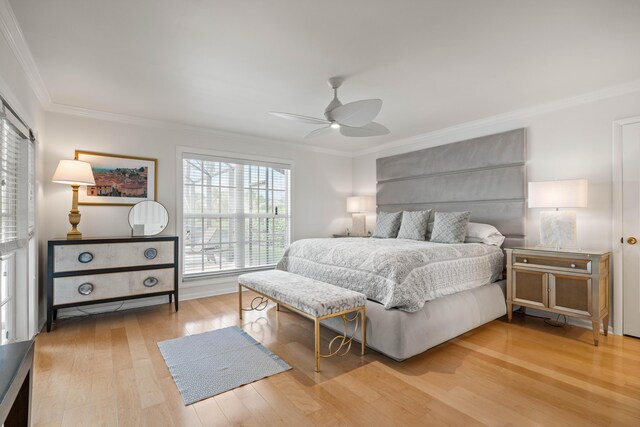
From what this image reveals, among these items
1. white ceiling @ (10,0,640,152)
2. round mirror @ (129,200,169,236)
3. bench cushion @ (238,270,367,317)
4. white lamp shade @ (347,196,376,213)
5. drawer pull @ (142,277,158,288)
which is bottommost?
drawer pull @ (142,277,158,288)

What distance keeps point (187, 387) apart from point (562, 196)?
11.6 ft

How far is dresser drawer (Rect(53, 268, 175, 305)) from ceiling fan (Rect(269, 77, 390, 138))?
235 cm

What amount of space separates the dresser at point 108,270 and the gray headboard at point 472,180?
337cm

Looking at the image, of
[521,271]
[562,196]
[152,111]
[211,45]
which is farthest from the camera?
[152,111]

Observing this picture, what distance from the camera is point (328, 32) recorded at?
2109 mm

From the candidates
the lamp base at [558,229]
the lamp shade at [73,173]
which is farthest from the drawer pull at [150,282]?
the lamp base at [558,229]

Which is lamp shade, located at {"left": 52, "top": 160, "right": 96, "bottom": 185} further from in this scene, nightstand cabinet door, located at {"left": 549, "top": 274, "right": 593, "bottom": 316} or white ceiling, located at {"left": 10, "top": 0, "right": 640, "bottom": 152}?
nightstand cabinet door, located at {"left": 549, "top": 274, "right": 593, "bottom": 316}

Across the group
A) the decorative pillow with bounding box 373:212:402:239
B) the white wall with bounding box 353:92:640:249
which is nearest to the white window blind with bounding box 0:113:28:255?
the decorative pillow with bounding box 373:212:402:239

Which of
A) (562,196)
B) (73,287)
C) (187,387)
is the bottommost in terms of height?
(187,387)

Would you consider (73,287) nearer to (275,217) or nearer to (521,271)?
(275,217)

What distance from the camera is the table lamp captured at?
3180 mm

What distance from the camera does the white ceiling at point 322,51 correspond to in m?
1.90

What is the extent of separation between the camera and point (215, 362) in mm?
2395

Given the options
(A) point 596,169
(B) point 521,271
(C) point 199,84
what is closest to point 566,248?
(B) point 521,271
